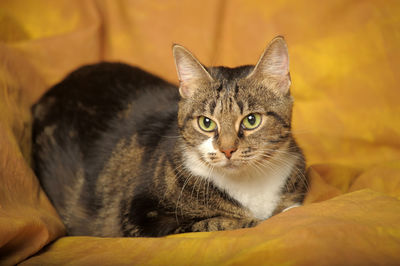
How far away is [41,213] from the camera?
183cm

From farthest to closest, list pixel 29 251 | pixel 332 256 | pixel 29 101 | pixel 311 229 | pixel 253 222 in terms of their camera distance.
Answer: pixel 29 101
pixel 253 222
pixel 29 251
pixel 311 229
pixel 332 256

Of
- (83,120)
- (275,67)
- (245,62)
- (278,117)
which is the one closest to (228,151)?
(278,117)

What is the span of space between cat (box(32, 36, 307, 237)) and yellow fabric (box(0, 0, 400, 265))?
0.48 ft

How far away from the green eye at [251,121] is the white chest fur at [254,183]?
0.16m

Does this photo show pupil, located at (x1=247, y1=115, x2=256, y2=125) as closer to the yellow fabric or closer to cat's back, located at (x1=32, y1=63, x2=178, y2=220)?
the yellow fabric

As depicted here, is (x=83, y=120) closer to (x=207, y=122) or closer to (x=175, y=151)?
(x=175, y=151)

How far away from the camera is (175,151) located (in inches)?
75.1

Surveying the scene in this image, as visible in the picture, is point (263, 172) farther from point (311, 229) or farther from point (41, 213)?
point (41, 213)

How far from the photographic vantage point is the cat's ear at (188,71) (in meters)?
1.81

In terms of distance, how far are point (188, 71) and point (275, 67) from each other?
13.6 inches

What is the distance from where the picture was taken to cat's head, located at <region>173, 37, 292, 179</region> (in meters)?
1.68

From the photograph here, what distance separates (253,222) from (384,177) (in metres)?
0.72

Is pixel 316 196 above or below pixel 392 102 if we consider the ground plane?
below

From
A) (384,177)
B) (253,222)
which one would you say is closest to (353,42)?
(384,177)
